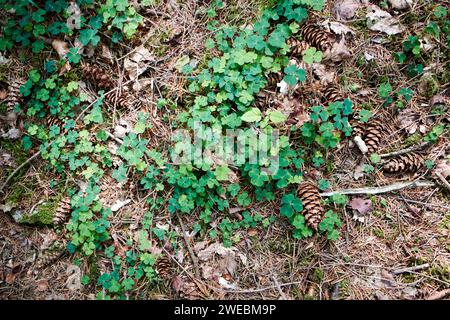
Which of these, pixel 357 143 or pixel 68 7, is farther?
pixel 68 7

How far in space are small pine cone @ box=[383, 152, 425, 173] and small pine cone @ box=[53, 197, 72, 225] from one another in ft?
8.68

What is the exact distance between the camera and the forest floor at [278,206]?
9.58ft

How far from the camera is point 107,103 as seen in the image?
3285 mm

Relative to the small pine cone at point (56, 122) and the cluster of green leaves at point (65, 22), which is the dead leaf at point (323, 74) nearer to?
the cluster of green leaves at point (65, 22)

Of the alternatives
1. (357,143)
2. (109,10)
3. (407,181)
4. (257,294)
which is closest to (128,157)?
(109,10)

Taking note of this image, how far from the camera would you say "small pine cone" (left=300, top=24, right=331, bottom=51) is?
3107mm

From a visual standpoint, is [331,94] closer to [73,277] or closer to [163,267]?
[163,267]

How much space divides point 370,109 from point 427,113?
1.54ft

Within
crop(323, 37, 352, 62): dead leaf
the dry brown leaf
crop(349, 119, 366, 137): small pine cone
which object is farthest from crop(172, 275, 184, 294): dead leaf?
crop(323, 37, 352, 62): dead leaf

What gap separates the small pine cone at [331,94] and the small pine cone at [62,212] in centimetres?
233

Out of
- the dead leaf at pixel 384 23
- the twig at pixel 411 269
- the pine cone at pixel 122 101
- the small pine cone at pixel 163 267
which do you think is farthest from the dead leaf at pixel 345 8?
the small pine cone at pixel 163 267

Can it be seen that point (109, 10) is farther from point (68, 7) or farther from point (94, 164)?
point (94, 164)

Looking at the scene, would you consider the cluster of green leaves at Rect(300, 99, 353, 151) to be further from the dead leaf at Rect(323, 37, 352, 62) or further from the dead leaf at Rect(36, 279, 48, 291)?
the dead leaf at Rect(36, 279, 48, 291)

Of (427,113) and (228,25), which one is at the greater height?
(228,25)
